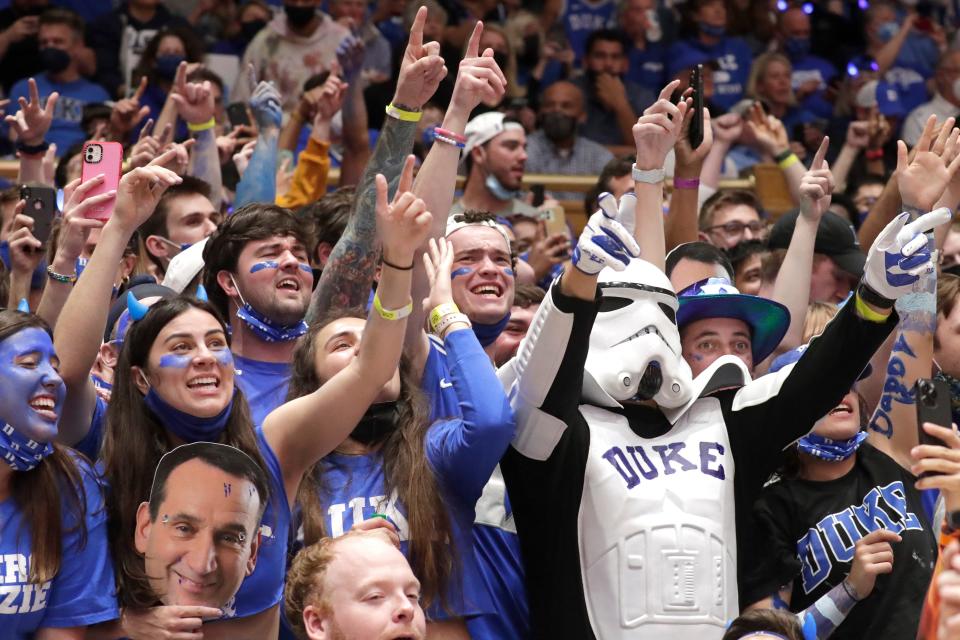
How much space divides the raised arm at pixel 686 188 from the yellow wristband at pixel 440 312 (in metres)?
1.71

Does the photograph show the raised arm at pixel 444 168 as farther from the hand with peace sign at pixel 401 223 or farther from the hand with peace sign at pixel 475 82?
the hand with peace sign at pixel 401 223

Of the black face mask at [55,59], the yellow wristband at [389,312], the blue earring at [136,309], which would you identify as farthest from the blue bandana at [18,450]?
the black face mask at [55,59]

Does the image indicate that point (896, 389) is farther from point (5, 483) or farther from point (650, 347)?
point (5, 483)

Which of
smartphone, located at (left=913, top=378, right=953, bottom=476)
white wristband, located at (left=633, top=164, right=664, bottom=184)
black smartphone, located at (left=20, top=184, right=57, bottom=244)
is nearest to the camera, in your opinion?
smartphone, located at (left=913, top=378, right=953, bottom=476)

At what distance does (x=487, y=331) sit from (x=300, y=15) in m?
4.04

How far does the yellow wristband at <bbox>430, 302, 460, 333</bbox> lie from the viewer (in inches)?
154

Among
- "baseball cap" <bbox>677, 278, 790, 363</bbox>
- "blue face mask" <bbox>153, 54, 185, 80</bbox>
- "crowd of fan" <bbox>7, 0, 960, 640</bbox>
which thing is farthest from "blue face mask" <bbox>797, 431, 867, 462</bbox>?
"blue face mask" <bbox>153, 54, 185, 80</bbox>

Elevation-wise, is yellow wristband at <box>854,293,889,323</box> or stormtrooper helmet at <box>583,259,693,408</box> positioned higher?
yellow wristband at <box>854,293,889,323</box>

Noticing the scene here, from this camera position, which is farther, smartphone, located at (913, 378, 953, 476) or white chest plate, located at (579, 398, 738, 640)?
white chest plate, located at (579, 398, 738, 640)

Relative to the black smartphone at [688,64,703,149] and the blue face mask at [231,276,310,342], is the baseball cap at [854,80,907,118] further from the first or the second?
the blue face mask at [231,276,310,342]

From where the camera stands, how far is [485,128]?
663 cm

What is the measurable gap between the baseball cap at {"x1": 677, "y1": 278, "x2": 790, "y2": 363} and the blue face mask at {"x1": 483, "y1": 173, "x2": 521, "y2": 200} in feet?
7.16

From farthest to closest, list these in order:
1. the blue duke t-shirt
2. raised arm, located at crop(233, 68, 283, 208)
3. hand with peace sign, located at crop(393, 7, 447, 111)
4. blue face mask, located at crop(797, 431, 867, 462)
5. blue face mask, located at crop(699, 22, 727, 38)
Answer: blue face mask, located at crop(699, 22, 727, 38) < raised arm, located at crop(233, 68, 283, 208) < hand with peace sign, located at crop(393, 7, 447, 111) < blue face mask, located at crop(797, 431, 867, 462) < the blue duke t-shirt

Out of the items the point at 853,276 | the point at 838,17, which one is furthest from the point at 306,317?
the point at 838,17
